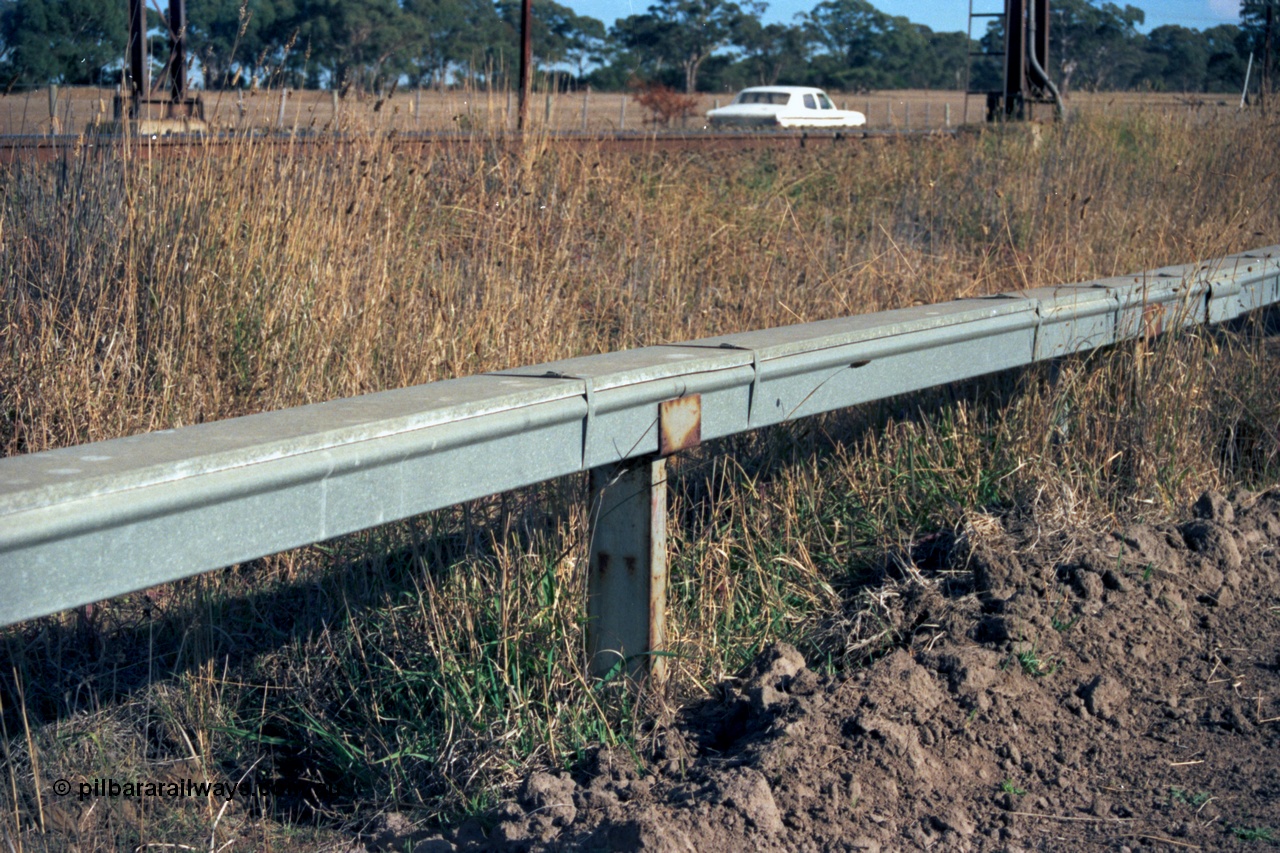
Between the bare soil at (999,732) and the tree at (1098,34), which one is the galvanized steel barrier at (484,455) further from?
the tree at (1098,34)

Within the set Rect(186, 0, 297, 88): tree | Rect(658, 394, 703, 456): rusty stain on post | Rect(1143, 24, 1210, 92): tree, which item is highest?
Rect(1143, 24, 1210, 92): tree

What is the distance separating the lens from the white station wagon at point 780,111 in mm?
33062

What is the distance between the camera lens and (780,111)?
1313 inches

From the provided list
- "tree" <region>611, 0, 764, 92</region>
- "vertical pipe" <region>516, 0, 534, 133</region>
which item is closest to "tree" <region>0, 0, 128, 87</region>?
"vertical pipe" <region>516, 0, 534, 133</region>

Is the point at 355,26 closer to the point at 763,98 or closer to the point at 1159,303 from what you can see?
the point at 1159,303

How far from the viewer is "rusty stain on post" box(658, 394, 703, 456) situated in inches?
119

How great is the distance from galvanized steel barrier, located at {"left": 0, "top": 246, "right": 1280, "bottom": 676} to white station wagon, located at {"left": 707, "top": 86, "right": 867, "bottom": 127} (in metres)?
29.2

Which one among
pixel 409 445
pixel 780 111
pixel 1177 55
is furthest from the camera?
pixel 1177 55

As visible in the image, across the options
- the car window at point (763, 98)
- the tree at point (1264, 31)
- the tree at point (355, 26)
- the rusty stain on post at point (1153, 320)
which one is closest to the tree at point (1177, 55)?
the car window at point (763, 98)

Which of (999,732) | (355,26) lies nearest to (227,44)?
(999,732)

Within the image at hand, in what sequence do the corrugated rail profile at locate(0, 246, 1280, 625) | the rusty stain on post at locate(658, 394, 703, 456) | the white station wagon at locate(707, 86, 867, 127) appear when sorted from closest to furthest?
the corrugated rail profile at locate(0, 246, 1280, 625) → the rusty stain on post at locate(658, 394, 703, 456) → the white station wagon at locate(707, 86, 867, 127)

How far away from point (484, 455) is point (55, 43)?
18.1 feet

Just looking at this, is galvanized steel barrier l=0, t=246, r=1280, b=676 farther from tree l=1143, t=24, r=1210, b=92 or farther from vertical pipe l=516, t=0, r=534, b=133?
tree l=1143, t=24, r=1210, b=92

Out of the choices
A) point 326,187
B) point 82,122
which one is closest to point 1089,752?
point 326,187
